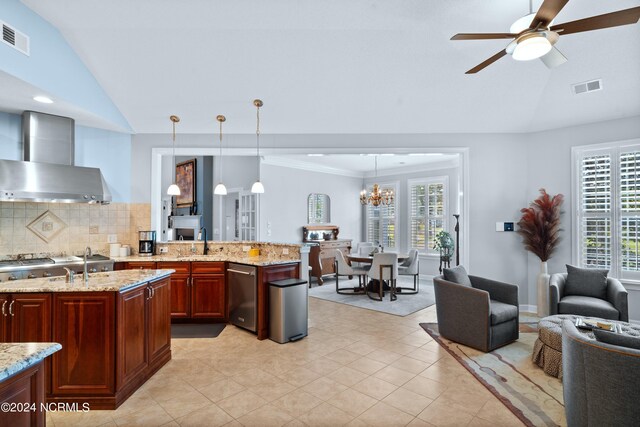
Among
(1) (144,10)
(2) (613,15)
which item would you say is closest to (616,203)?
(2) (613,15)

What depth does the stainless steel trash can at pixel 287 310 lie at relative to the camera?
4066mm

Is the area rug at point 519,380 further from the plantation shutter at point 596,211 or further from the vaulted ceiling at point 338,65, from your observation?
the vaulted ceiling at point 338,65

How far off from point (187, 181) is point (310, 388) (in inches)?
311

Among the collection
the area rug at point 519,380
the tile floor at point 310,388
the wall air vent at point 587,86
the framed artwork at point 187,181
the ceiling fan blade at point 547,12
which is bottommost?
the tile floor at point 310,388

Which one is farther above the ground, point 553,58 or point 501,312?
point 553,58

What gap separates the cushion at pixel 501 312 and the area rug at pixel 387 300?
5.48 ft

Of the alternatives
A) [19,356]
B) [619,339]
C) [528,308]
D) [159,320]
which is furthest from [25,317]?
[528,308]

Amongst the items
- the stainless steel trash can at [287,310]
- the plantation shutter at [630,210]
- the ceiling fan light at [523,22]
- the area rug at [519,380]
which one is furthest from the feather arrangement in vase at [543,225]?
the stainless steel trash can at [287,310]

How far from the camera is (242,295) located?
14.6ft

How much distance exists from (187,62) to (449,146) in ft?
13.3

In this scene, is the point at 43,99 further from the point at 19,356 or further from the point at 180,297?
the point at 19,356

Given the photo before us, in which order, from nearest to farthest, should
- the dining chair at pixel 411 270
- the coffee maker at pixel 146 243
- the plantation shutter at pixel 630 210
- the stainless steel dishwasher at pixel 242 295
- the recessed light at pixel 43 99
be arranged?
the recessed light at pixel 43 99, the stainless steel dishwasher at pixel 242 295, the plantation shutter at pixel 630 210, the coffee maker at pixel 146 243, the dining chair at pixel 411 270

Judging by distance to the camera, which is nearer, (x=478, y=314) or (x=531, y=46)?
(x=531, y=46)

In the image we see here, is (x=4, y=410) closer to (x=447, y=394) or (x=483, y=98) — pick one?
(x=447, y=394)
